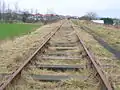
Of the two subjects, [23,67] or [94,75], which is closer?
[94,75]

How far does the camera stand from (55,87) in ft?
18.7

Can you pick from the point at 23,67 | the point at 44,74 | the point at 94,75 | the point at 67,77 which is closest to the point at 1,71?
the point at 23,67

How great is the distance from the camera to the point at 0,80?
20.5 ft

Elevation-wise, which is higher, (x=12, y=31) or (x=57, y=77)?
(x=57, y=77)

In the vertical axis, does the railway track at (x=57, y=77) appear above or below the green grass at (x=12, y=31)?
above

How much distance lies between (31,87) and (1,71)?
1.81m

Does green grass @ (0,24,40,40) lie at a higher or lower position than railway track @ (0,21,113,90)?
lower

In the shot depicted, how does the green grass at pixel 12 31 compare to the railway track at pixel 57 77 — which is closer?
the railway track at pixel 57 77

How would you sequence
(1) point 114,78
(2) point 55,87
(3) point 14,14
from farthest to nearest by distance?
(3) point 14,14 → (1) point 114,78 → (2) point 55,87

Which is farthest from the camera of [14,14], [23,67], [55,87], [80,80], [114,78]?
[14,14]

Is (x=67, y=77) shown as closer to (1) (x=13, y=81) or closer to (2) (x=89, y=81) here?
(2) (x=89, y=81)

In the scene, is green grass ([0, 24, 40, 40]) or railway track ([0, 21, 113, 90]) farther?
green grass ([0, 24, 40, 40])

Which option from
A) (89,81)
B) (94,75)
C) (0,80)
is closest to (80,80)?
(89,81)

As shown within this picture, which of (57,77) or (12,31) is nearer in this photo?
(57,77)
